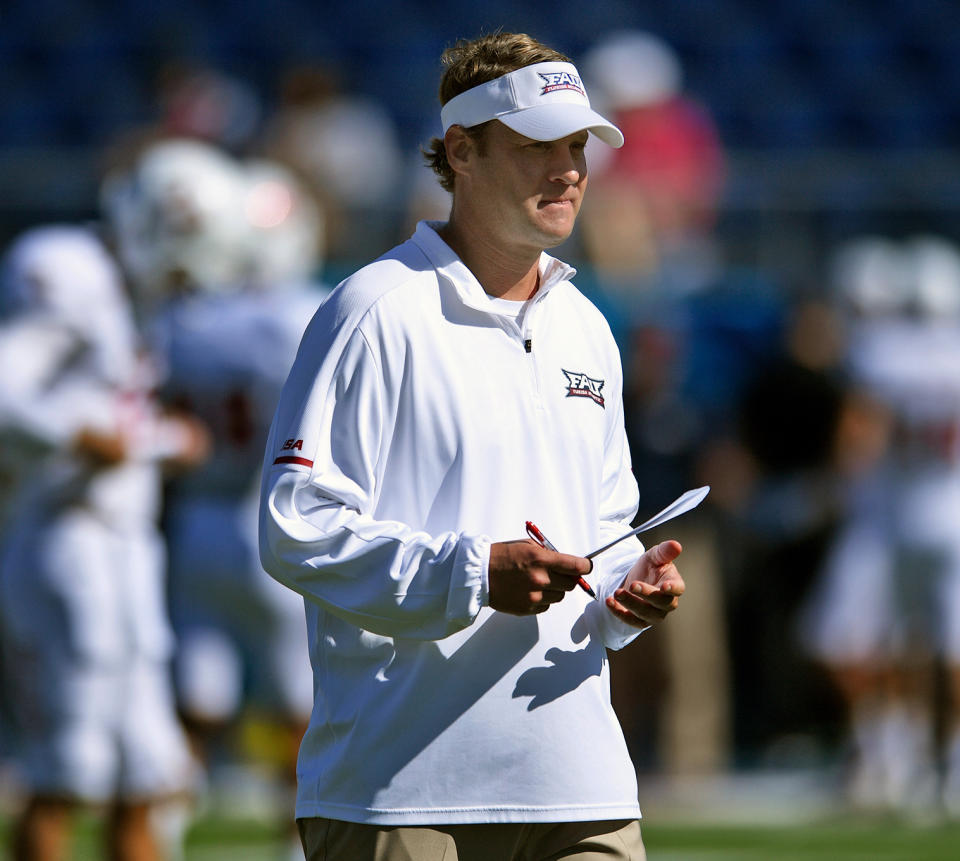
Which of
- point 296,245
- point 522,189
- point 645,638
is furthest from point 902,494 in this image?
point 522,189

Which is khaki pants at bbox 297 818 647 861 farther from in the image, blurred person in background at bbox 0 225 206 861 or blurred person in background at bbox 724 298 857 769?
blurred person in background at bbox 724 298 857 769

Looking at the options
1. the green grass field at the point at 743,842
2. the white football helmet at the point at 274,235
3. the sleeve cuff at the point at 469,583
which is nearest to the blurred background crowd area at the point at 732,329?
the green grass field at the point at 743,842

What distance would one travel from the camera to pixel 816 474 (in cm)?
947

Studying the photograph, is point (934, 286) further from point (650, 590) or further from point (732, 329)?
point (650, 590)

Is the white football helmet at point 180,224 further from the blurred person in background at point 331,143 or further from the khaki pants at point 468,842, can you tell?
the blurred person in background at point 331,143

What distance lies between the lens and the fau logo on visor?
3000mm

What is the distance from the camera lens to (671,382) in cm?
945

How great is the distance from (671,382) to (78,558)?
489 cm

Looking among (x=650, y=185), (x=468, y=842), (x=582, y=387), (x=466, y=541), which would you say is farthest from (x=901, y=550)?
(x=466, y=541)

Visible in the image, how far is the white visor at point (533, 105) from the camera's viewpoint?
9.71ft

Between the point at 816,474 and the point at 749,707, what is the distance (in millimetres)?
1350

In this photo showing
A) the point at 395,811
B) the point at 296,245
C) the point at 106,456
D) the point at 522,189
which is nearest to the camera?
the point at 395,811

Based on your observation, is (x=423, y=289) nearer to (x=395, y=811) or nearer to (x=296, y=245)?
(x=395, y=811)

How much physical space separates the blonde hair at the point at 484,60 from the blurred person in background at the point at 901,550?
5876 millimetres
